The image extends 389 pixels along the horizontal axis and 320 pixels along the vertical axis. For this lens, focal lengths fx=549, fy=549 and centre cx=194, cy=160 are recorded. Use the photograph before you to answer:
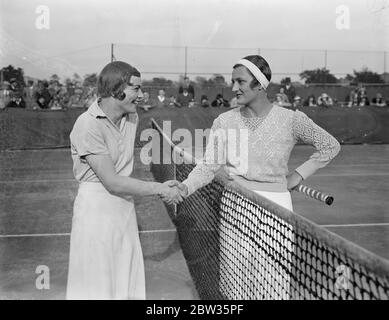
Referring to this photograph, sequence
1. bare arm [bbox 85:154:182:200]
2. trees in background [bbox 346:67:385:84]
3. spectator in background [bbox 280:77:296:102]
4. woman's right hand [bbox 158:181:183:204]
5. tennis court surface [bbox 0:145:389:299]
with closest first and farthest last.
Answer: bare arm [bbox 85:154:182:200]
woman's right hand [bbox 158:181:183:204]
tennis court surface [bbox 0:145:389:299]
spectator in background [bbox 280:77:296:102]
trees in background [bbox 346:67:385:84]

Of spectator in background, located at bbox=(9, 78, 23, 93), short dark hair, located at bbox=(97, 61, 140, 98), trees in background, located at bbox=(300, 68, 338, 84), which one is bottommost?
short dark hair, located at bbox=(97, 61, 140, 98)

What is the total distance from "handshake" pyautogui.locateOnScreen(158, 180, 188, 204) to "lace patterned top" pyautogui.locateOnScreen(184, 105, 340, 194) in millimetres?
386

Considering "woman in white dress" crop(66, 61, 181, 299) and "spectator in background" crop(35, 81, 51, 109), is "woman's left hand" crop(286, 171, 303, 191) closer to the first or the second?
"woman in white dress" crop(66, 61, 181, 299)

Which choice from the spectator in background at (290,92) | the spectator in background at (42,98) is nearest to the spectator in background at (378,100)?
the spectator in background at (290,92)

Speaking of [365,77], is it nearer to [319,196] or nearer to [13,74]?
[13,74]

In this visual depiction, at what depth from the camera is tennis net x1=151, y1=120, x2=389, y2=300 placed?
2.31 m

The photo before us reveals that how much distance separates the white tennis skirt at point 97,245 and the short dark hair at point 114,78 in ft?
1.79

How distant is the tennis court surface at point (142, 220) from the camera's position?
16.7 feet

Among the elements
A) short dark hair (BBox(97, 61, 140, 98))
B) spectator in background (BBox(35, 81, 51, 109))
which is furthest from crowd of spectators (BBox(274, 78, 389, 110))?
short dark hair (BBox(97, 61, 140, 98))

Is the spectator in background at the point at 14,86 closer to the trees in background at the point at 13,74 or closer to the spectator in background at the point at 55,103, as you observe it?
the trees in background at the point at 13,74

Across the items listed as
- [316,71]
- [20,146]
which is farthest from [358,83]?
[20,146]

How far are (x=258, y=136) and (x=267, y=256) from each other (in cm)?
74
